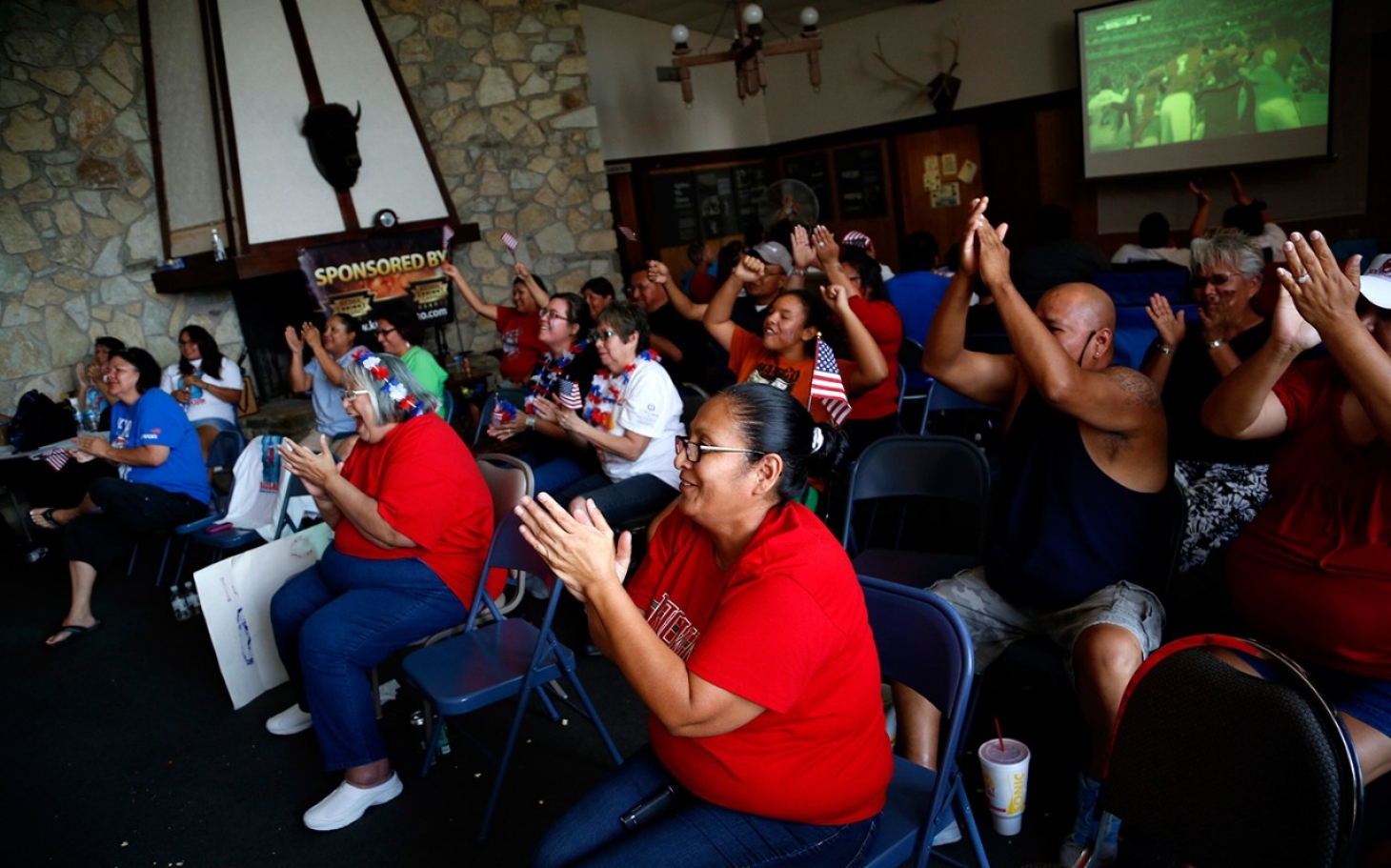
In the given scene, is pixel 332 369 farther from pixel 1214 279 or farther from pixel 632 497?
pixel 1214 279

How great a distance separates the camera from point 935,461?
280cm

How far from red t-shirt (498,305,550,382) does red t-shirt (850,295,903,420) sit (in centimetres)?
205

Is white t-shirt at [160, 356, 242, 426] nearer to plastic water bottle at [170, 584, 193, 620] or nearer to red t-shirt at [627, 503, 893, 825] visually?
plastic water bottle at [170, 584, 193, 620]

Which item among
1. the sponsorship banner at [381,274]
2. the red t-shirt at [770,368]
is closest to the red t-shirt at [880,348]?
the red t-shirt at [770,368]

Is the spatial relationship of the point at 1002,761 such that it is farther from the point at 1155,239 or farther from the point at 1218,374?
the point at 1155,239

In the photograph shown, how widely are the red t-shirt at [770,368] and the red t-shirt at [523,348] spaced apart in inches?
73.1

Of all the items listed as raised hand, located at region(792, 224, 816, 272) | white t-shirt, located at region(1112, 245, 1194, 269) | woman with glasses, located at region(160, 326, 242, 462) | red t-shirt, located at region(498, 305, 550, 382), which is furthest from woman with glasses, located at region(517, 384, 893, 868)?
white t-shirt, located at region(1112, 245, 1194, 269)

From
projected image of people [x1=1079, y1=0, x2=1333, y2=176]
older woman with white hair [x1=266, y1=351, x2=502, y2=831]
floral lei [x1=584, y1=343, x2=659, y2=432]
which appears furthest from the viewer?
projected image of people [x1=1079, y1=0, x2=1333, y2=176]

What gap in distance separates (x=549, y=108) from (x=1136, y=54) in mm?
5321

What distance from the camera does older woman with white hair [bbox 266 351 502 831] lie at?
260cm

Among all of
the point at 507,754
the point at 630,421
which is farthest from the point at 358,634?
the point at 630,421

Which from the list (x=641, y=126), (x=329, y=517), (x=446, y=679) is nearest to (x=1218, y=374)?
(x=446, y=679)

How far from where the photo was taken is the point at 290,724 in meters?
3.18

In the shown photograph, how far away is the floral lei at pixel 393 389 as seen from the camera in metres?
2.83
